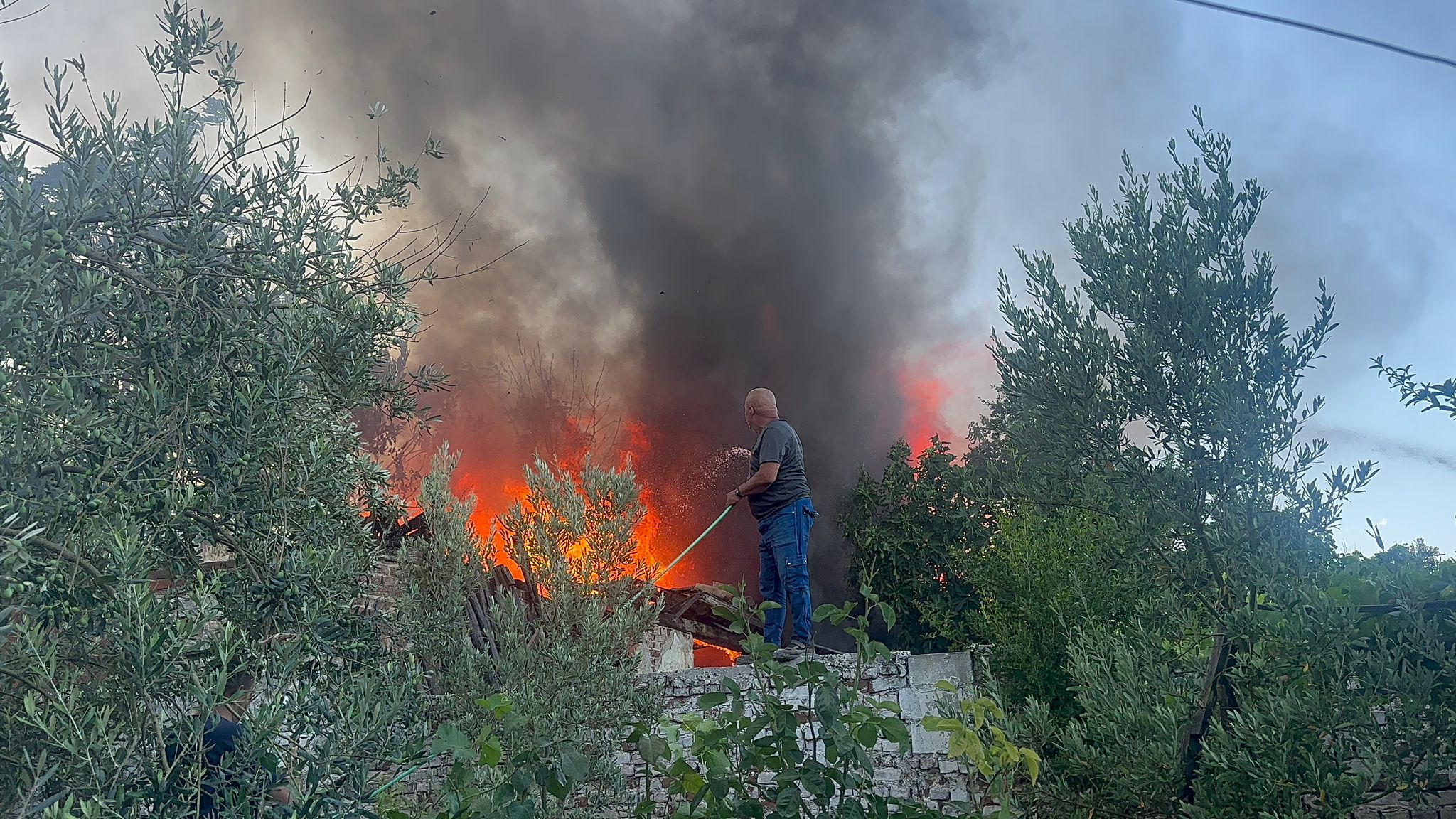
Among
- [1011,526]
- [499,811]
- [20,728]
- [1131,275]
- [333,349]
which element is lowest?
[499,811]

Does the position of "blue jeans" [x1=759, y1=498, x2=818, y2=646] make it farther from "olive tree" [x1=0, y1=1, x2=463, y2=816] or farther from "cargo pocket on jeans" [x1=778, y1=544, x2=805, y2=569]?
"olive tree" [x1=0, y1=1, x2=463, y2=816]

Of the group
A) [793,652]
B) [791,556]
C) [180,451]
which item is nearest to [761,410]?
[791,556]

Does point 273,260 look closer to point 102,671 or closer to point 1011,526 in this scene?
point 102,671

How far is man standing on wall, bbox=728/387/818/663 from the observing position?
300 inches

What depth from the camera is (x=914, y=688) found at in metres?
7.48

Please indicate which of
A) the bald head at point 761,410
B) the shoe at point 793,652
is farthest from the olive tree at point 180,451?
the bald head at point 761,410

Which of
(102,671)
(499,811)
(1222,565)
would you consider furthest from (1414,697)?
(102,671)

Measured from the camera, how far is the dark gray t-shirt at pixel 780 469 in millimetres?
7809

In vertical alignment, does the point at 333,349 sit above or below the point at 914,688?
above

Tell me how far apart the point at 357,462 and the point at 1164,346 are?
434 centimetres

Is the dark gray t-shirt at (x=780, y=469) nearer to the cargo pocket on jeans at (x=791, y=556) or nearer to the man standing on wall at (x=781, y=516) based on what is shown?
the man standing on wall at (x=781, y=516)

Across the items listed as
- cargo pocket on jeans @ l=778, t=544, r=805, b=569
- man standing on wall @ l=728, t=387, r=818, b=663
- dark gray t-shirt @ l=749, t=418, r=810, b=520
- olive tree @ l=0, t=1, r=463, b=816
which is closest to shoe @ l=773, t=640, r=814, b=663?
man standing on wall @ l=728, t=387, r=818, b=663

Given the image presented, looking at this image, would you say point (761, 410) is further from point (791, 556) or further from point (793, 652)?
point (793, 652)

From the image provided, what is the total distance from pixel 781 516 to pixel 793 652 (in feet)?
3.94
